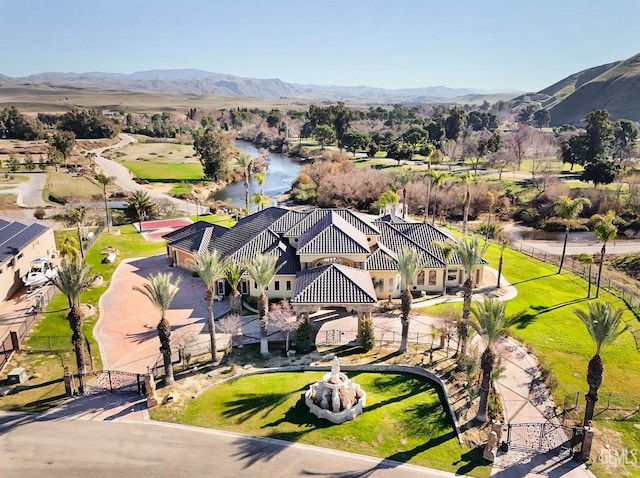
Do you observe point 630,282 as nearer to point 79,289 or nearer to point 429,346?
point 429,346

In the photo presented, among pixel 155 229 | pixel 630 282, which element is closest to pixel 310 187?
pixel 155 229

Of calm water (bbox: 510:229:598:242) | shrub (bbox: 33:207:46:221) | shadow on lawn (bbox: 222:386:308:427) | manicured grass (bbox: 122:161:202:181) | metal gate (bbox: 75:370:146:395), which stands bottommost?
calm water (bbox: 510:229:598:242)

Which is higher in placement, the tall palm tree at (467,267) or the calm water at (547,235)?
the tall palm tree at (467,267)

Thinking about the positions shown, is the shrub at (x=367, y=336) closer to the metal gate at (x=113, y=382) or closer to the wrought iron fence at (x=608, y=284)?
the metal gate at (x=113, y=382)

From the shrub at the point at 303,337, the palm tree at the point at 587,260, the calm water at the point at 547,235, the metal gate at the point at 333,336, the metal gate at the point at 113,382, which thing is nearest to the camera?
the metal gate at the point at 113,382

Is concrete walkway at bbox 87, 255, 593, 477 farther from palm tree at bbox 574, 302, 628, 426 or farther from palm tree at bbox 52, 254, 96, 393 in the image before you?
palm tree at bbox 574, 302, 628, 426

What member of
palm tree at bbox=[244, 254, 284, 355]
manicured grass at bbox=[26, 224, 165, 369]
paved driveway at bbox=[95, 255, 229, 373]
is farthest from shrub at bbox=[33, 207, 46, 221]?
palm tree at bbox=[244, 254, 284, 355]

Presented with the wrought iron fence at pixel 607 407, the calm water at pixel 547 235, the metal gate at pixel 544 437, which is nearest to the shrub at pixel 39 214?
the metal gate at pixel 544 437
